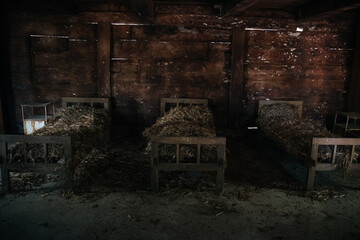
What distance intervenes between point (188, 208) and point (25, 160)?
2569 mm

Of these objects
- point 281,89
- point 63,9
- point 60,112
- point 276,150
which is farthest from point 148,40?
point 276,150

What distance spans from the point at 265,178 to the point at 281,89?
309 centimetres

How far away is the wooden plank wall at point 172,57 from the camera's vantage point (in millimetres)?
6594

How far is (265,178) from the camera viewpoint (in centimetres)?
491

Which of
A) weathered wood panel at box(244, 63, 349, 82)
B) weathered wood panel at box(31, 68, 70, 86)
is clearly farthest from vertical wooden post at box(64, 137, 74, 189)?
weathered wood panel at box(244, 63, 349, 82)

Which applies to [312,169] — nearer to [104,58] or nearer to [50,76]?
[104,58]

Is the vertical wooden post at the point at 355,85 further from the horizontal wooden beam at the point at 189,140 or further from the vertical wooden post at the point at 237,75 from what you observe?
the horizontal wooden beam at the point at 189,140

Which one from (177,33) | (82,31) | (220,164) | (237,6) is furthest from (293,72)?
(82,31)

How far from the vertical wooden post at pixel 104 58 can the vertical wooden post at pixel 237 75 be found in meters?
3.21

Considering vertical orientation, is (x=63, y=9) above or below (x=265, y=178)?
above

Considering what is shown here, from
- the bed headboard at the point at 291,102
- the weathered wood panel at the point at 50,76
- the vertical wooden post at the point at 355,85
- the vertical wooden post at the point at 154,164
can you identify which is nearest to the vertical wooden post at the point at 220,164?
the vertical wooden post at the point at 154,164

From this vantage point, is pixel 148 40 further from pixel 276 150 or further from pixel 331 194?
pixel 331 194

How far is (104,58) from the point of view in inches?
263

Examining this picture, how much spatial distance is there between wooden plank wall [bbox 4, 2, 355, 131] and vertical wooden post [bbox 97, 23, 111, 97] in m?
0.03
